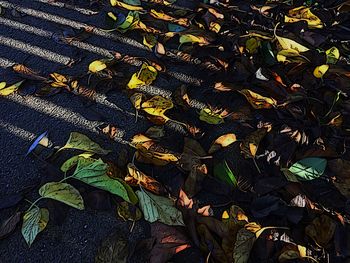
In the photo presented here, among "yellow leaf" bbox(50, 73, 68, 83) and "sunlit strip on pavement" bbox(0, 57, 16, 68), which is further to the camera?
"sunlit strip on pavement" bbox(0, 57, 16, 68)

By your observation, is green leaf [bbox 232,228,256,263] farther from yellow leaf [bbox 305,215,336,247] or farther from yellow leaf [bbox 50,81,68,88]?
yellow leaf [bbox 50,81,68,88]

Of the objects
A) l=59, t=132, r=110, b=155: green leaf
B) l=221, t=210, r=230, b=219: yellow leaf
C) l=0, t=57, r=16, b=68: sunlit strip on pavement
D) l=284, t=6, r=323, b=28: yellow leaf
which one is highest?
l=284, t=6, r=323, b=28: yellow leaf

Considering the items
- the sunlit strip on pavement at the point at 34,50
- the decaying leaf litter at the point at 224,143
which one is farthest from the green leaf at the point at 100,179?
the sunlit strip on pavement at the point at 34,50

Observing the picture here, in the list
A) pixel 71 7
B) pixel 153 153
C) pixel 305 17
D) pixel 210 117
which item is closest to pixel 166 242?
pixel 153 153

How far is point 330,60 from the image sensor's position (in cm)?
174

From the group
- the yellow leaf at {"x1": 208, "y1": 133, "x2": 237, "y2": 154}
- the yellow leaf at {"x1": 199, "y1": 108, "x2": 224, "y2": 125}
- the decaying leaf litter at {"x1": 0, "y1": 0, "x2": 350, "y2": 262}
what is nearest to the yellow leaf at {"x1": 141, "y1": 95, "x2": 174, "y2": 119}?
the decaying leaf litter at {"x1": 0, "y1": 0, "x2": 350, "y2": 262}

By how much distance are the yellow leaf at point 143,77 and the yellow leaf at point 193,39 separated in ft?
0.68

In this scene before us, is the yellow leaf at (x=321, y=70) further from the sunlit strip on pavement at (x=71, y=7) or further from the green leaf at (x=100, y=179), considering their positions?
the sunlit strip on pavement at (x=71, y=7)

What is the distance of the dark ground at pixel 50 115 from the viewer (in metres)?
1.31

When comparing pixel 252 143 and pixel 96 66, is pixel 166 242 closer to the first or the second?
pixel 252 143

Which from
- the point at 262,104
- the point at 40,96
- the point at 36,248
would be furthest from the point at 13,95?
the point at 262,104

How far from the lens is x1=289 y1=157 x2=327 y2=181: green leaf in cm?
140

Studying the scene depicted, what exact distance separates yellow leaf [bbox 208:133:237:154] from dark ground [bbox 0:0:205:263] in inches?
11.4

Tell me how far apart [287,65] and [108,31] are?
2.94 feet
